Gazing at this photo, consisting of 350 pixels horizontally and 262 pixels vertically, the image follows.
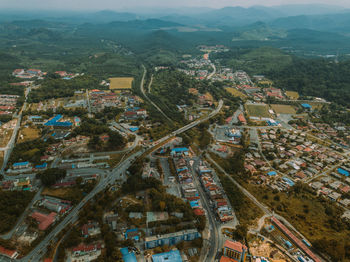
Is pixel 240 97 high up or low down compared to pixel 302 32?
down

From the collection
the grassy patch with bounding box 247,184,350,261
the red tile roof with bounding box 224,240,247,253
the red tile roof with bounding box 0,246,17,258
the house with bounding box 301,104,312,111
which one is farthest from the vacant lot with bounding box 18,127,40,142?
the house with bounding box 301,104,312,111

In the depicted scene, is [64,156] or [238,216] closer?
[238,216]

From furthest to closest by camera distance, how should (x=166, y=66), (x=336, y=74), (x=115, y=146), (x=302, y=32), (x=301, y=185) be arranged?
(x=302, y=32), (x=166, y=66), (x=336, y=74), (x=115, y=146), (x=301, y=185)

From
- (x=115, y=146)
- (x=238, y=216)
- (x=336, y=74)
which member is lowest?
(x=238, y=216)

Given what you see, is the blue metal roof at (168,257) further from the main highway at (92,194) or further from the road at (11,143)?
the road at (11,143)

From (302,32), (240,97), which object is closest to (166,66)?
(240,97)

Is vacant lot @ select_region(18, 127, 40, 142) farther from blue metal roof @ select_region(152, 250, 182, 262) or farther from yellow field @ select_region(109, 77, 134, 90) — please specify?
blue metal roof @ select_region(152, 250, 182, 262)

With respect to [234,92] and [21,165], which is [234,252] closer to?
[21,165]

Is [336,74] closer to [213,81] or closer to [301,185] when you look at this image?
[213,81]
